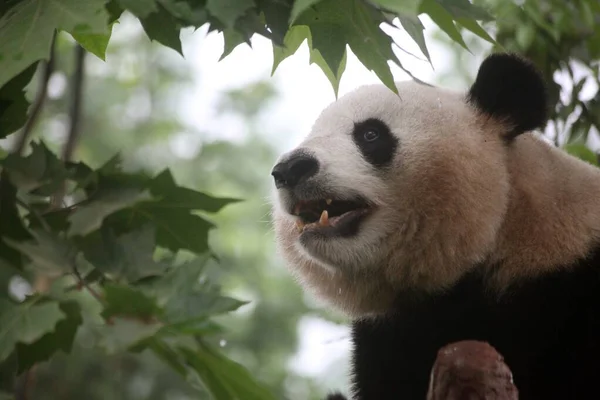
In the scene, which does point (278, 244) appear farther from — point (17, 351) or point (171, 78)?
point (171, 78)

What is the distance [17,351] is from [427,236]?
1.50 metres

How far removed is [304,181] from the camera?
119 inches

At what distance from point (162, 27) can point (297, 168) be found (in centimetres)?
101

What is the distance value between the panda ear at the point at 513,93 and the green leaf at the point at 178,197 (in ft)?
4.21

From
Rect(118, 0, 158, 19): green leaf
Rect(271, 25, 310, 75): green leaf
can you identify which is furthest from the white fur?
Rect(118, 0, 158, 19): green leaf

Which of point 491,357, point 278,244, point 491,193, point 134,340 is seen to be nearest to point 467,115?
point 491,193

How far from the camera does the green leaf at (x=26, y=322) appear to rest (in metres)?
1.93

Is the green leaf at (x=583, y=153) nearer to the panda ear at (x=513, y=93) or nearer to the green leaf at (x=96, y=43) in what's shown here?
the panda ear at (x=513, y=93)

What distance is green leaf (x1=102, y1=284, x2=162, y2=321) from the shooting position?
6.63ft

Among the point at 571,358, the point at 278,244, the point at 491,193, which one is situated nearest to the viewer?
the point at 571,358

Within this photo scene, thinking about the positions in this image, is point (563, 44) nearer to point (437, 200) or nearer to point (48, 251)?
point (437, 200)

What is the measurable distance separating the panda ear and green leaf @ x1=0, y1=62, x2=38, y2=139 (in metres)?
1.76

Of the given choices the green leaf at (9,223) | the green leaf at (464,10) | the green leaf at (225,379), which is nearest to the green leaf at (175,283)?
the green leaf at (225,379)

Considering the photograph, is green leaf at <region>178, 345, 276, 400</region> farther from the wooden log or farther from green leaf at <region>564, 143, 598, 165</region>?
green leaf at <region>564, 143, 598, 165</region>
